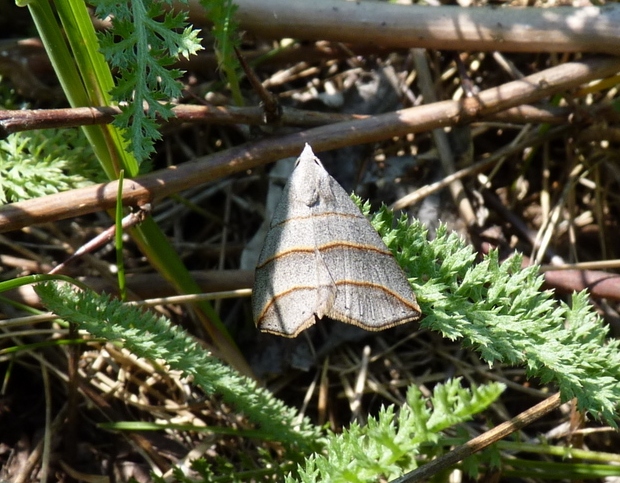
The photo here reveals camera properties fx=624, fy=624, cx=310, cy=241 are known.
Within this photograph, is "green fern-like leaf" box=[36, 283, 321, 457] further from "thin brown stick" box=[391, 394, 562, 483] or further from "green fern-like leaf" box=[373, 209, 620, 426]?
"green fern-like leaf" box=[373, 209, 620, 426]

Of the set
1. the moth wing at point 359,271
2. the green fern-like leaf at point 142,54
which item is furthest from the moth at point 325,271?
the green fern-like leaf at point 142,54

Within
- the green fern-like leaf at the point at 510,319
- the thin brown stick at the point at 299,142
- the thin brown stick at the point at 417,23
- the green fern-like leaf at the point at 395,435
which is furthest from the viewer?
the thin brown stick at the point at 417,23

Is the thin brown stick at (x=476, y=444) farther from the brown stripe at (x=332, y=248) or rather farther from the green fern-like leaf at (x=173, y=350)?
the brown stripe at (x=332, y=248)

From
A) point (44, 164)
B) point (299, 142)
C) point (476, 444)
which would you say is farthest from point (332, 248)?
point (44, 164)

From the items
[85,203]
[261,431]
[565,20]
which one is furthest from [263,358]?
[565,20]

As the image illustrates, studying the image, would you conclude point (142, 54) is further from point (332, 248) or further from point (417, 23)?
point (417, 23)

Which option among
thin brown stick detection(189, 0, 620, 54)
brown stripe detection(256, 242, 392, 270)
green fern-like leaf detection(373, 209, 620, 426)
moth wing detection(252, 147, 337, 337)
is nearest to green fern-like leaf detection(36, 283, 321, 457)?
moth wing detection(252, 147, 337, 337)
